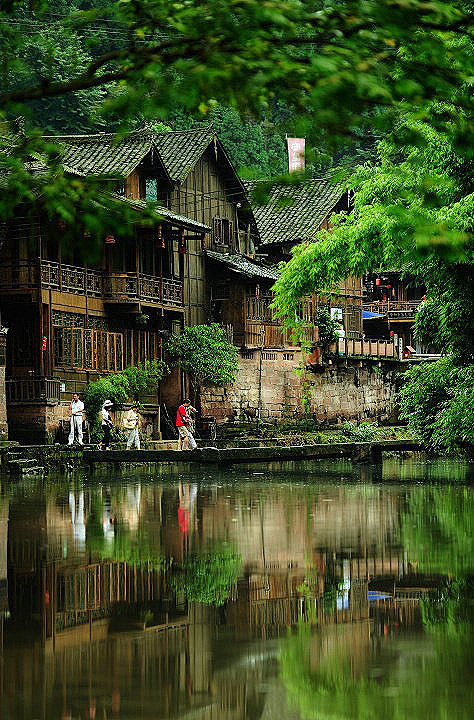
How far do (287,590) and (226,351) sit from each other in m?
43.9

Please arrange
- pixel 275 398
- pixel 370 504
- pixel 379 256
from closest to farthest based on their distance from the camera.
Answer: pixel 370 504 → pixel 379 256 → pixel 275 398

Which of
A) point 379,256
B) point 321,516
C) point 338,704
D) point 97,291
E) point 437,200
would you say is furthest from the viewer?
point 97,291

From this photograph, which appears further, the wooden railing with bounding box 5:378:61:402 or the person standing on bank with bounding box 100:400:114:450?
the wooden railing with bounding box 5:378:61:402

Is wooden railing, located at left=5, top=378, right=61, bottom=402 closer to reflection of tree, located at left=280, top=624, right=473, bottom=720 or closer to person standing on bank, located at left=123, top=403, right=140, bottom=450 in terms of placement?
person standing on bank, located at left=123, top=403, right=140, bottom=450

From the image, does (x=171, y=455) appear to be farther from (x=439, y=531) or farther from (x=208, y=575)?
(x=208, y=575)

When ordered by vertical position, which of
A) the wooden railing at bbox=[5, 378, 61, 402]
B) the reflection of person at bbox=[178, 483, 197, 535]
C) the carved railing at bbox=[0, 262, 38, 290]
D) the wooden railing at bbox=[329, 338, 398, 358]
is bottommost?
the reflection of person at bbox=[178, 483, 197, 535]

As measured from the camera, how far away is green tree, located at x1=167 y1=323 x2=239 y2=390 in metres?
52.2

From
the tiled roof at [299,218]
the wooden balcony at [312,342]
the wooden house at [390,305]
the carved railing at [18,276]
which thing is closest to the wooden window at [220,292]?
the wooden balcony at [312,342]

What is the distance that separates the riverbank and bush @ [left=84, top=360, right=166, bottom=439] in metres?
7.50

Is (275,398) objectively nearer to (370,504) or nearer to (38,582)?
(370,504)

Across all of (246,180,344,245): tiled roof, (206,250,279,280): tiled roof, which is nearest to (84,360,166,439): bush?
(206,250,279,280): tiled roof

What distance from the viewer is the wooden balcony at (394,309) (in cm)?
7831

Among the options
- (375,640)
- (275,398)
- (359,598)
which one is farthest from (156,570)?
(275,398)

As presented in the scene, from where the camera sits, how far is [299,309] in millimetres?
32781
